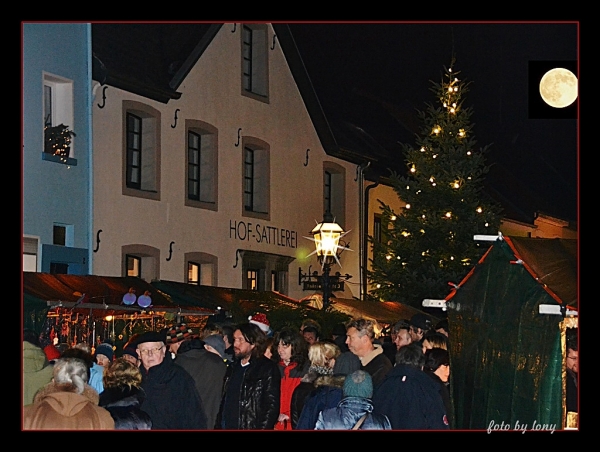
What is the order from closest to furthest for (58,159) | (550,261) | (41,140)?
1. (550,261)
2. (41,140)
3. (58,159)

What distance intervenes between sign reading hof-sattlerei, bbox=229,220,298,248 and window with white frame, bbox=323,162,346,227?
7.13 ft

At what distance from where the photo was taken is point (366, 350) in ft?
34.7

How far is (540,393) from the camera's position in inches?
406

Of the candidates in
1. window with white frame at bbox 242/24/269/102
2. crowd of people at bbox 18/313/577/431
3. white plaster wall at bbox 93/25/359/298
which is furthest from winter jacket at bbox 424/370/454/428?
window with white frame at bbox 242/24/269/102

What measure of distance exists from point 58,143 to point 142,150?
3.30 metres

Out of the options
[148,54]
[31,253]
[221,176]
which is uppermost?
[148,54]

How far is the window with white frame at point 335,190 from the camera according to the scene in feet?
100

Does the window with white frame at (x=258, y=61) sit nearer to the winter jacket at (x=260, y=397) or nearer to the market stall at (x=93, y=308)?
the market stall at (x=93, y=308)

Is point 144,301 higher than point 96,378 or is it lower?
higher

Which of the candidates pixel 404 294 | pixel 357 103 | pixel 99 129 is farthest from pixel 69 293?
pixel 357 103

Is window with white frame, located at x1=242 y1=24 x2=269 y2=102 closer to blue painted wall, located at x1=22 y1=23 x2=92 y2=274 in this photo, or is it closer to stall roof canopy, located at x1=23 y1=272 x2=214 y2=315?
blue painted wall, located at x1=22 y1=23 x2=92 y2=274

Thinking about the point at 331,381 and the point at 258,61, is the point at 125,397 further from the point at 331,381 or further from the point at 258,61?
the point at 258,61

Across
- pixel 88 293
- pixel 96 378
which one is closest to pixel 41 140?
pixel 88 293

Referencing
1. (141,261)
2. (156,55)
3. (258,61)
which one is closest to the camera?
(141,261)
